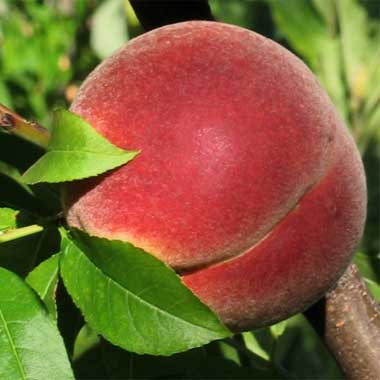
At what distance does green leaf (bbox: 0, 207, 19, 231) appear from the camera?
3.36 ft

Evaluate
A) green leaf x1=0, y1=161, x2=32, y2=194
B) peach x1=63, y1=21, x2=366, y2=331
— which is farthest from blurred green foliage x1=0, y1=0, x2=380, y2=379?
peach x1=63, y1=21, x2=366, y2=331

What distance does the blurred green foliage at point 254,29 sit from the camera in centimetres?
126

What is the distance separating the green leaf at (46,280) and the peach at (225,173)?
64 millimetres

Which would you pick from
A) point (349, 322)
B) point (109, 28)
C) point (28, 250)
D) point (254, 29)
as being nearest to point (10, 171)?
point (28, 250)

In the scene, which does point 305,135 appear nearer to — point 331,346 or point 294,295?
point 294,295

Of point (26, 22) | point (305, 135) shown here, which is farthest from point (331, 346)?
point (26, 22)

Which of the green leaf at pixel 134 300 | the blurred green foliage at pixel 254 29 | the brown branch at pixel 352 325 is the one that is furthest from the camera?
the blurred green foliage at pixel 254 29

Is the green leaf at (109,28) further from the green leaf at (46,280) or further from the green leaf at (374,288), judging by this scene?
the green leaf at (46,280)

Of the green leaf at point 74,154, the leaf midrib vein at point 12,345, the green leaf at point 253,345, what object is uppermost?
the green leaf at point 74,154

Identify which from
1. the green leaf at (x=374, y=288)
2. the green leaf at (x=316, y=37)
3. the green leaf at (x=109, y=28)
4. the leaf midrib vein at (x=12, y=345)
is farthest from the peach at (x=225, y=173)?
the green leaf at (x=109, y=28)

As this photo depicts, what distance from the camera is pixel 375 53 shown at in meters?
2.18

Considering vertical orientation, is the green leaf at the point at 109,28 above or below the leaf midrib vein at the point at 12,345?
below

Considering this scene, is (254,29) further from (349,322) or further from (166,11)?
(349,322)

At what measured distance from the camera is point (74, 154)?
0.92m
